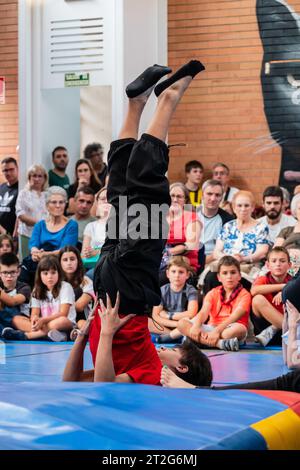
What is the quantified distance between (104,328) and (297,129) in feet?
A: 21.1

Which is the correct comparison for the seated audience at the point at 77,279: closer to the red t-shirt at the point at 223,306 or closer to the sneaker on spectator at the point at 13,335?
the sneaker on spectator at the point at 13,335

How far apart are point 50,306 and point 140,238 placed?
3594mm

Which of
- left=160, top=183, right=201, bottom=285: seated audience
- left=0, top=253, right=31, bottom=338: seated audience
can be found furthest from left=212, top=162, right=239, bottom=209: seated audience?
left=0, top=253, right=31, bottom=338: seated audience

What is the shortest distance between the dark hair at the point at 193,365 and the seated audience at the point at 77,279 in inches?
147

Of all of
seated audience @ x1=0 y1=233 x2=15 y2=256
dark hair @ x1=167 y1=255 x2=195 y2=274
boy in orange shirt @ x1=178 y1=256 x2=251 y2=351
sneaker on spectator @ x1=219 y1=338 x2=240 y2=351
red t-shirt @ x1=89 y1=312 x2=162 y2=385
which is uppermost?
seated audience @ x1=0 y1=233 x2=15 y2=256

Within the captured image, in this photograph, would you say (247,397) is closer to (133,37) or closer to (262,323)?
(262,323)

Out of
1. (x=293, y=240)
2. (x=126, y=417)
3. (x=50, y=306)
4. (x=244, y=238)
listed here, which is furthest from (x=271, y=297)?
(x=126, y=417)

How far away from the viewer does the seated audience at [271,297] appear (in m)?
6.82

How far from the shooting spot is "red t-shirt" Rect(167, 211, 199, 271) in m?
7.69

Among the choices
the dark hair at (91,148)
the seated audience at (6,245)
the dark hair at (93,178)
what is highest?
the dark hair at (91,148)

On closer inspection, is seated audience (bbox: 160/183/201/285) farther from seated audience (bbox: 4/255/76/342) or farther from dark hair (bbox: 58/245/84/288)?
seated audience (bbox: 4/255/76/342)

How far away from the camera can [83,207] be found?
8664 millimetres

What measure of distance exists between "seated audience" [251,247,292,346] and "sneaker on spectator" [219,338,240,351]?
0.93ft

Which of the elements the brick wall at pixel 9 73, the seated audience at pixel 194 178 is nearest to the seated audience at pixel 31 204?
the seated audience at pixel 194 178
